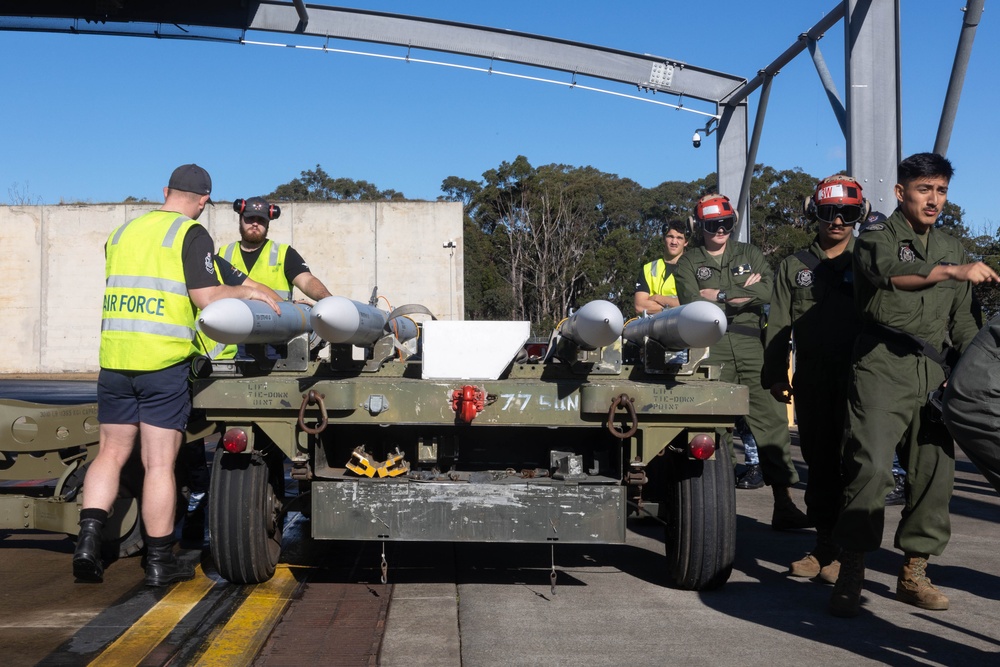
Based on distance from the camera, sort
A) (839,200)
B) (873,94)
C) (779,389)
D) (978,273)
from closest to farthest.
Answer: (978,273) < (839,200) < (779,389) < (873,94)

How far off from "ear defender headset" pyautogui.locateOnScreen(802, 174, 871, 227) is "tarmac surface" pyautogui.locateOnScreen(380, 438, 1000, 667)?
2043 mm

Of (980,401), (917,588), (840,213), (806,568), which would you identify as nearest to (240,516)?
(806,568)

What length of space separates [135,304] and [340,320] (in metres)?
1.34

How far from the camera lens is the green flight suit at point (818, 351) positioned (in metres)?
6.08

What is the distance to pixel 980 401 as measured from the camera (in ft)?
11.6

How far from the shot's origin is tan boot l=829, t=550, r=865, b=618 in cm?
496

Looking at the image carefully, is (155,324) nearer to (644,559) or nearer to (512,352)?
(512,352)

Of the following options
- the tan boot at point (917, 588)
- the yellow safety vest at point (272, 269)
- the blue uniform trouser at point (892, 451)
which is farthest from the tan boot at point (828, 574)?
the yellow safety vest at point (272, 269)

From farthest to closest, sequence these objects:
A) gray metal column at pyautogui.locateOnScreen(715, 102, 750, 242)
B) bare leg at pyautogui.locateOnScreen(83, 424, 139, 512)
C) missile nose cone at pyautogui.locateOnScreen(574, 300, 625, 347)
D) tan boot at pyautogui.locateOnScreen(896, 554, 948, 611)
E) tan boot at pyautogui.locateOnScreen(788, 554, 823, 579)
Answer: gray metal column at pyautogui.locateOnScreen(715, 102, 750, 242), tan boot at pyautogui.locateOnScreen(788, 554, 823, 579), bare leg at pyautogui.locateOnScreen(83, 424, 139, 512), tan boot at pyautogui.locateOnScreen(896, 554, 948, 611), missile nose cone at pyautogui.locateOnScreen(574, 300, 625, 347)

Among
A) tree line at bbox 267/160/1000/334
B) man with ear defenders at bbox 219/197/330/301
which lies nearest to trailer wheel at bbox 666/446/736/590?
man with ear defenders at bbox 219/197/330/301

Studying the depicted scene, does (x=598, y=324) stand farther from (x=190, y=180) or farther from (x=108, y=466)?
(x=108, y=466)

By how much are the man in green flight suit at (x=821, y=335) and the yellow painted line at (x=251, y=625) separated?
9.28 ft

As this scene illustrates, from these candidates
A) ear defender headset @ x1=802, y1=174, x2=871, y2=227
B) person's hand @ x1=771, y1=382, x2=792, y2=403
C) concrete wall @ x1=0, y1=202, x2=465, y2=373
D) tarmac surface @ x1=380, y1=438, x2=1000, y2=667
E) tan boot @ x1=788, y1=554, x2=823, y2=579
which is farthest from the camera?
concrete wall @ x1=0, y1=202, x2=465, y2=373

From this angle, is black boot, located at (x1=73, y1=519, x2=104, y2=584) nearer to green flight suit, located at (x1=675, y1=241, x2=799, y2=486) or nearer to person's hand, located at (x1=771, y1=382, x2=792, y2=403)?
person's hand, located at (x1=771, y1=382, x2=792, y2=403)
